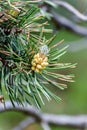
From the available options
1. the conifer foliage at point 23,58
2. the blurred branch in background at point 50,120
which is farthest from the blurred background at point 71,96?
the conifer foliage at point 23,58

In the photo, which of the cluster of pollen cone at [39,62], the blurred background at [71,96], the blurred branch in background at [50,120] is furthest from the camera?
the blurred background at [71,96]

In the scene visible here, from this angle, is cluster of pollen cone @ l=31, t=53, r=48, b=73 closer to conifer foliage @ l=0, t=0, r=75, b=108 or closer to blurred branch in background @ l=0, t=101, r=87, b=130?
conifer foliage @ l=0, t=0, r=75, b=108

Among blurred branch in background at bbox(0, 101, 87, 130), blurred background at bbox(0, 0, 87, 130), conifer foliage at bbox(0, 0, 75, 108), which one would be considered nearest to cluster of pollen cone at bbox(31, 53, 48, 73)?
conifer foliage at bbox(0, 0, 75, 108)

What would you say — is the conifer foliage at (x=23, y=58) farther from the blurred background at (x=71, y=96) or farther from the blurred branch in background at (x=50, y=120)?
the blurred background at (x=71, y=96)

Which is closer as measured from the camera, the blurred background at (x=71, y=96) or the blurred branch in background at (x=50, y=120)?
the blurred branch in background at (x=50, y=120)

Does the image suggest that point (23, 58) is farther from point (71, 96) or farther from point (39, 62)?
point (71, 96)

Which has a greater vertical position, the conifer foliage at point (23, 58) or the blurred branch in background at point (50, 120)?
the conifer foliage at point (23, 58)

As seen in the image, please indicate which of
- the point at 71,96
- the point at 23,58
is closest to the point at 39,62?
the point at 23,58
